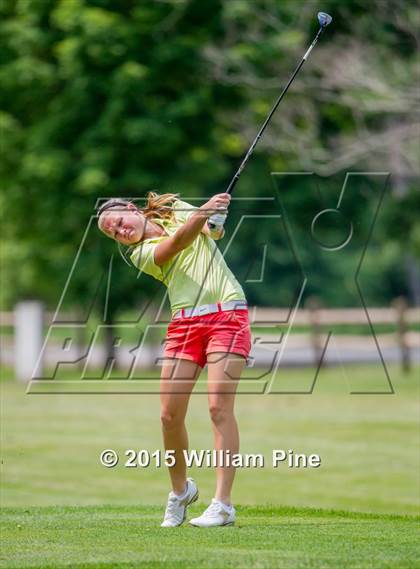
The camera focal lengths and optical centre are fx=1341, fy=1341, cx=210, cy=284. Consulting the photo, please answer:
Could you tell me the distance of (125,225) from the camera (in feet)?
23.3

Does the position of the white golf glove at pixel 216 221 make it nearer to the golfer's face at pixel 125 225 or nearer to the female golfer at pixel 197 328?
the female golfer at pixel 197 328

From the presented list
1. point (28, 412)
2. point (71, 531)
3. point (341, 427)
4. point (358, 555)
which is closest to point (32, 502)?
point (71, 531)

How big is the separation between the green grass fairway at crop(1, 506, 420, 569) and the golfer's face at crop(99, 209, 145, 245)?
154 cm

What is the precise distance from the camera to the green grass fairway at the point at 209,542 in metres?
5.89

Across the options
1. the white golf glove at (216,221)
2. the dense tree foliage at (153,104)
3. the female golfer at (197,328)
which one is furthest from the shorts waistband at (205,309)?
the dense tree foliage at (153,104)

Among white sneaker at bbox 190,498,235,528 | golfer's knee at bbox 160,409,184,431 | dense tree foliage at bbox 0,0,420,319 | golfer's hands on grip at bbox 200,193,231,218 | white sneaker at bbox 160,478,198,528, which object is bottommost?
dense tree foliage at bbox 0,0,420,319

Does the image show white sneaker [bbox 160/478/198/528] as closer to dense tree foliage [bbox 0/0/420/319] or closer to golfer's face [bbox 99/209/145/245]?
golfer's face [bbox 99/209/145/245]

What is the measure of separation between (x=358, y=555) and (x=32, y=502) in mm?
4984

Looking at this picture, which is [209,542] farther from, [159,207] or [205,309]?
[159,207]

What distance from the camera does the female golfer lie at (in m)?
6.97

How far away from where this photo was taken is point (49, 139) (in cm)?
2769

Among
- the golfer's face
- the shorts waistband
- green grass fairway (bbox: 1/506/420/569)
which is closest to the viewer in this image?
green grass fairway (bbox: 1/506/420/569)
